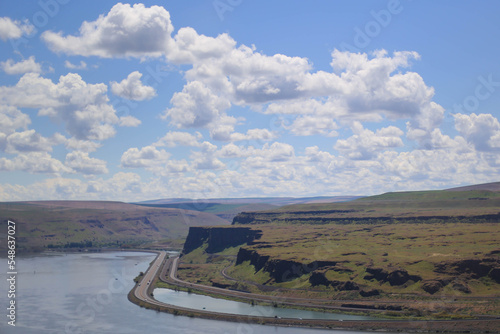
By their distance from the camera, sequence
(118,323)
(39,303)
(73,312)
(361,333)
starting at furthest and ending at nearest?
(39,303)
(73,312)
(118,323)
(361,333)

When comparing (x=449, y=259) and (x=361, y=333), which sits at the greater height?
(x=449, y=259)

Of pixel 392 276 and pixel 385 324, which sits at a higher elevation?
pixel 392 276

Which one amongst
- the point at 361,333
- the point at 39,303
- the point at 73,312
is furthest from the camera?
the point at 39,303

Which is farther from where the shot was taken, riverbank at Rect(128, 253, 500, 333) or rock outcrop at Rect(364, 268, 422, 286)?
rock outcrop at Rect(364, 268, 422, 286)

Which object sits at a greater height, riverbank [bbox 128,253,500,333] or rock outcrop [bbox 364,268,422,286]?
rock outcrop [bbox 364,268,422,286]

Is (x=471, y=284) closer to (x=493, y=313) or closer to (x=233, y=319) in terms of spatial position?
(x=493, y=313)

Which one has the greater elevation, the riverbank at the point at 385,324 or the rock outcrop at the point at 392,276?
the rock outcrop at the point at 392,276

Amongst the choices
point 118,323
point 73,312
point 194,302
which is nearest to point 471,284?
point 194,302

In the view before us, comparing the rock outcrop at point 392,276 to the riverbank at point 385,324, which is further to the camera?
the rock outcrop at point 392,276

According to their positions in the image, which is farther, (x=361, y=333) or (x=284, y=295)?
(x=284, y=295)

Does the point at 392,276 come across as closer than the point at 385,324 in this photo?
No
